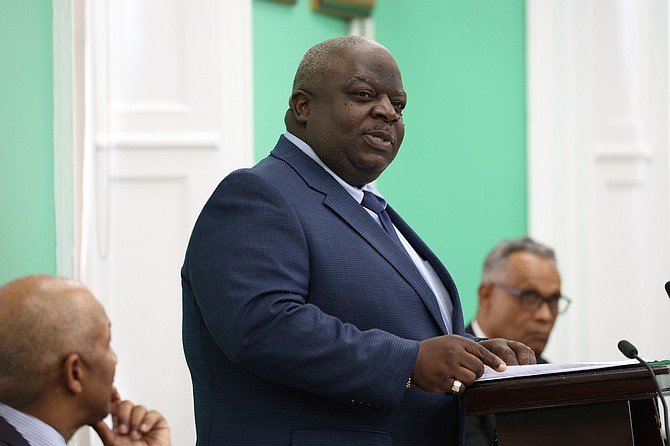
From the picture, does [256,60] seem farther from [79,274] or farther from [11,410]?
[11,410]

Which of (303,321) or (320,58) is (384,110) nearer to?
(320,58)

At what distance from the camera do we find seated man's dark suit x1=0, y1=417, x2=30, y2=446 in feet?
6.79

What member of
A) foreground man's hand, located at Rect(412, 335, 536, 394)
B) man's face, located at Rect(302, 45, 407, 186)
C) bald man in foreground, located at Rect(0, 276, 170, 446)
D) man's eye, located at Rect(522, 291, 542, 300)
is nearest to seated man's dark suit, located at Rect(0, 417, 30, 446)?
bald man in foreground, located at Rect(0, 276, 170, 446)

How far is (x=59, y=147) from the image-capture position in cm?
364

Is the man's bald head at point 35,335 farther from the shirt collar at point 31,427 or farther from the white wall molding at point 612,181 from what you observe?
the white wall molding at point 612,181

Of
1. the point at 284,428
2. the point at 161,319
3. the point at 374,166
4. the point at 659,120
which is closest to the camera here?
the point at 284,428

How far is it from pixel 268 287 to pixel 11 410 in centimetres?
62

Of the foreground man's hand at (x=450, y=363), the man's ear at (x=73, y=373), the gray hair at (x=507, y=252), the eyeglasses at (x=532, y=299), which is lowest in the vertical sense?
the eyeglasses at (x=532, y=299)

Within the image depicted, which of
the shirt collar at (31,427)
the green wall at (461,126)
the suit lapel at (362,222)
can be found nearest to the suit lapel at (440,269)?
the suit lapel at (362,222)

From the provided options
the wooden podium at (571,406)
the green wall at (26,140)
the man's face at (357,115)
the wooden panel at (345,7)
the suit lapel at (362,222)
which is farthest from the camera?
the wooden panel at (345,7)

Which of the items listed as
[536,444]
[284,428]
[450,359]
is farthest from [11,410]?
[536,444]

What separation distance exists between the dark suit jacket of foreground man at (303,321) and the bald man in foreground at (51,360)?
0.20 metres

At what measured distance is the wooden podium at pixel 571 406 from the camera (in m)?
1.95

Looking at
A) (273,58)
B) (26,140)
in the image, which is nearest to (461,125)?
(273,58)
